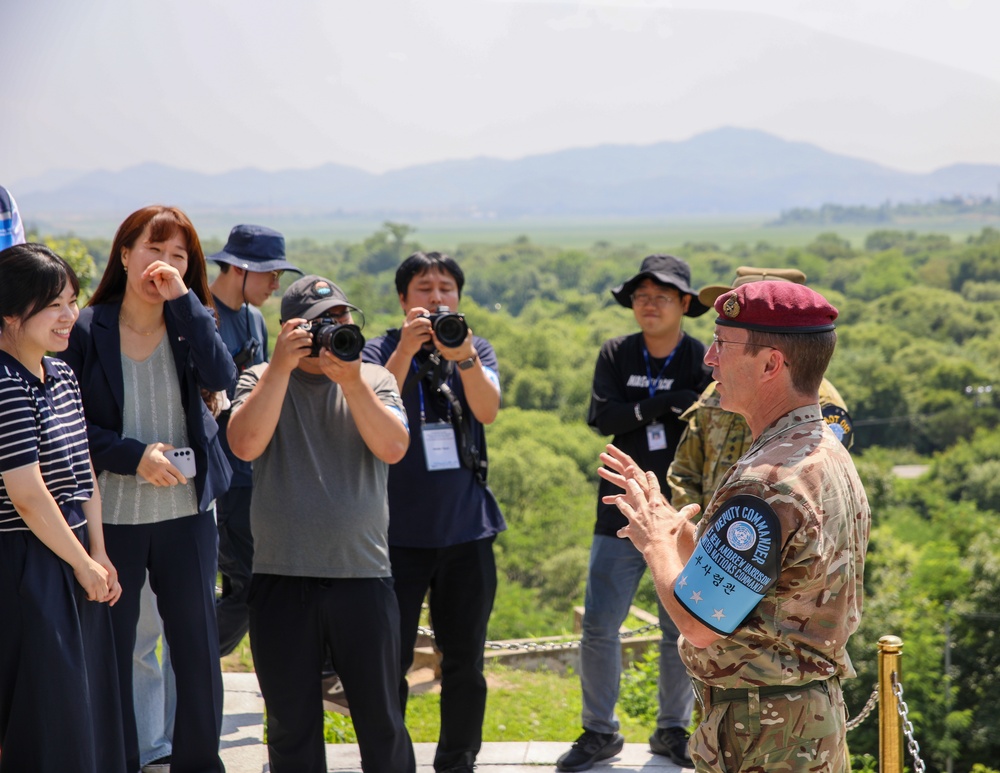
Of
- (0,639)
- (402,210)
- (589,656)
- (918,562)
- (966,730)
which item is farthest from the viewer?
(402,210)

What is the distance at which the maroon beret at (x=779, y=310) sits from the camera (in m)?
1.80

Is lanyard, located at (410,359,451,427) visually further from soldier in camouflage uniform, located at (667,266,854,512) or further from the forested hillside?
the forested hillside

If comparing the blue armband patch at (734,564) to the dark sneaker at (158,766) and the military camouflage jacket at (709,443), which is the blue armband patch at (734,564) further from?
the dark sneaker at (158,766)

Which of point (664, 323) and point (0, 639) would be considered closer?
point (0, 639)

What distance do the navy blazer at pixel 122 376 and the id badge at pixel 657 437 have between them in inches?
60.4

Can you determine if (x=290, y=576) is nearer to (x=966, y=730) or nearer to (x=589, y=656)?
(x=589, y=656)

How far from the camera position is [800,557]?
1.74m

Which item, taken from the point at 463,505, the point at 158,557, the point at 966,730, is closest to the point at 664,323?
the point at 463,505

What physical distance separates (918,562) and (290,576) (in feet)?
106

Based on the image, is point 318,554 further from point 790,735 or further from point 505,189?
point 505,189

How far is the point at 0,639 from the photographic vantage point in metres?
2.48

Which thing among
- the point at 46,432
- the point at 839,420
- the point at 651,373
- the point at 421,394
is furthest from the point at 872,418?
the point at 46,432

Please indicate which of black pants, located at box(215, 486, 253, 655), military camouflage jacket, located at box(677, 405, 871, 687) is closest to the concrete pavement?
black pants, located at box(215, 486, 253, 655)

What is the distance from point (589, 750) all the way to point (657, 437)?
1123 mm
